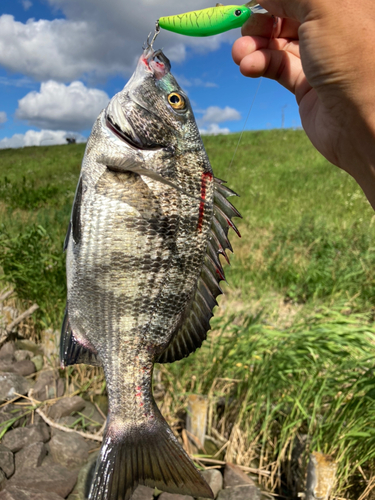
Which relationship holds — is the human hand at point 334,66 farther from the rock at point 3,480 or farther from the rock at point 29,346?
the rock at point 29,346

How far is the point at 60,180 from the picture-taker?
49.3ft

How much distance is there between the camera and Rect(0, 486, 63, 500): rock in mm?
2629

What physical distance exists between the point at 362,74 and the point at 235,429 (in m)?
2.95

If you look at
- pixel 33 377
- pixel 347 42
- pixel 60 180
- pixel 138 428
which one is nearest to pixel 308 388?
pixel 138 428

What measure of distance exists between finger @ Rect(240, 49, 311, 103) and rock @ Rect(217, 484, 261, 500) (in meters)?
3.04

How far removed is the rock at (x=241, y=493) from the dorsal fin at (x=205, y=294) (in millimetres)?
2016

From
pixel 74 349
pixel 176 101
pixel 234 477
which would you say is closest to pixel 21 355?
pixel 234 477

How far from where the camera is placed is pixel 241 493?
115 inches

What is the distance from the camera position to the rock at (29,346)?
469 cm

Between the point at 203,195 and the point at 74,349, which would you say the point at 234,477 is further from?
the point at 203,195

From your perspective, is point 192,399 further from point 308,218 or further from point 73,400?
point 308,218

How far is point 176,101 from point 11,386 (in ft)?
11.4

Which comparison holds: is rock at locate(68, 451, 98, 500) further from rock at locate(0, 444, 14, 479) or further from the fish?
the fish

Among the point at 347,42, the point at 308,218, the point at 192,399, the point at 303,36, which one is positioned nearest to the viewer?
the point at 347,42
